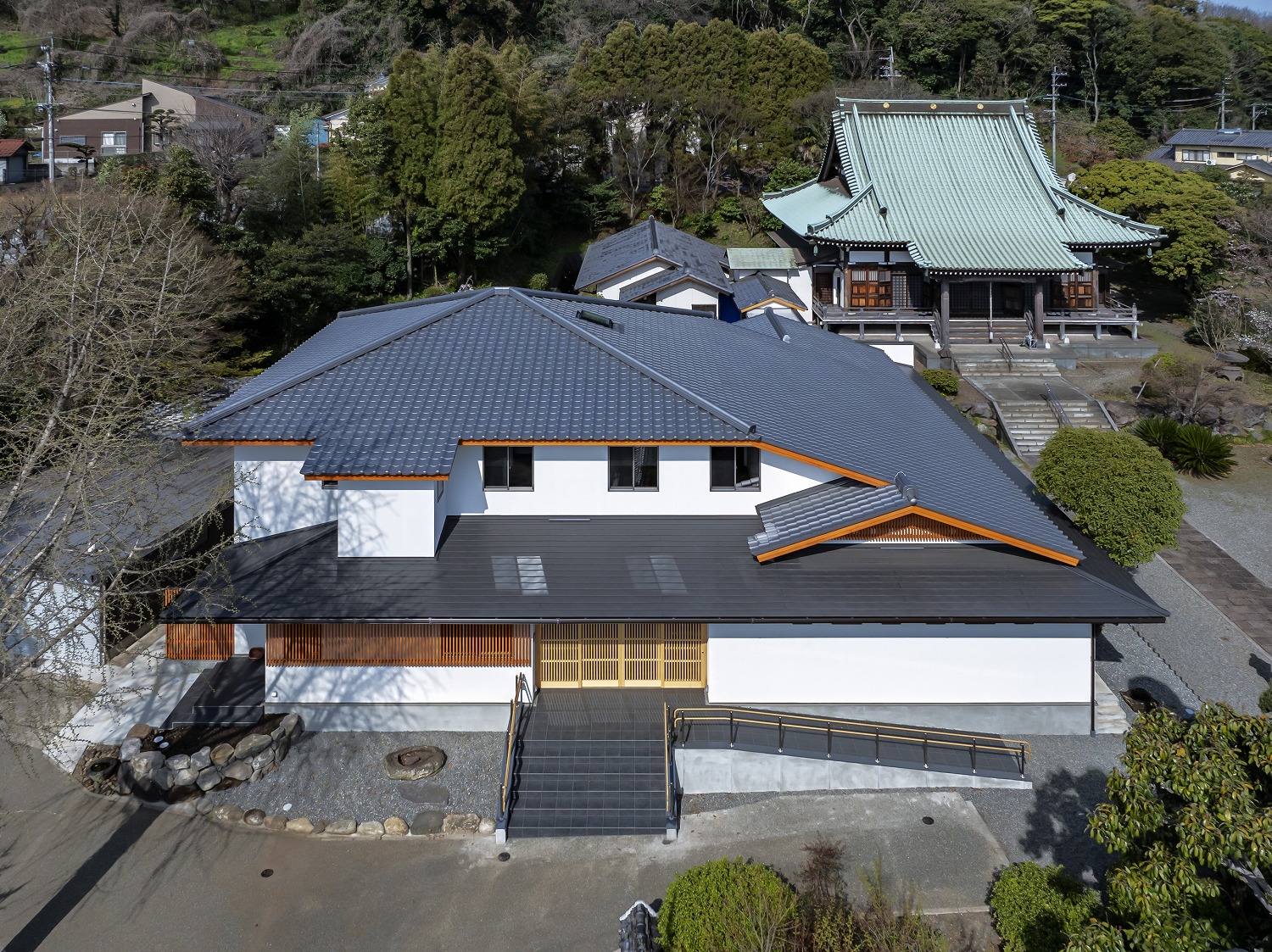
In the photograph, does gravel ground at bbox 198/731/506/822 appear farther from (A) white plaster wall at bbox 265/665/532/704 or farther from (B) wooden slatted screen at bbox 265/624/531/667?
(B) wooden slatted screen at bbox 265/624/531/667

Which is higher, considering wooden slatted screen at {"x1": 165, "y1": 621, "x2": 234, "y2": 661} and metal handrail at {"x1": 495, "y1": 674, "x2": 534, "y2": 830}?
wooden slatted screen at {"x1": 165, "y1": 621, "x2": 234, "y2": 661}

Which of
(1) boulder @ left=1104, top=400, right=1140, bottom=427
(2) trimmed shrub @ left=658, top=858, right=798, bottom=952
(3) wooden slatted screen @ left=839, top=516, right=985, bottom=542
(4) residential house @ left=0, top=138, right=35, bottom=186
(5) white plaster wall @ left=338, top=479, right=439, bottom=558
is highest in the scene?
(4) residential house @ left=0, top=138, right=35, bottom=186

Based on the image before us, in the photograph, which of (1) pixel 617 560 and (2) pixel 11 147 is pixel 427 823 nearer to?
(1) pixel 617 560

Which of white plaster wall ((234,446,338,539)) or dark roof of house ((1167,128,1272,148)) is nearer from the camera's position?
white plaster wall ((234,446,338,539))

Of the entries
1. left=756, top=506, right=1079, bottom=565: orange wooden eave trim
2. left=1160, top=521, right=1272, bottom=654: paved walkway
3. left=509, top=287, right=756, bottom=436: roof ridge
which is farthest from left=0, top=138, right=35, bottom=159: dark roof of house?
left=1160, top=521, right=1272, bottom=654: paved walkway

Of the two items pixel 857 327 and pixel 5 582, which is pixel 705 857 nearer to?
pixel 5 582

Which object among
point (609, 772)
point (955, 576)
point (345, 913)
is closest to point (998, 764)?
point (955, 576)

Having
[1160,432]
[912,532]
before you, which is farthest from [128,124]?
[1160,432]

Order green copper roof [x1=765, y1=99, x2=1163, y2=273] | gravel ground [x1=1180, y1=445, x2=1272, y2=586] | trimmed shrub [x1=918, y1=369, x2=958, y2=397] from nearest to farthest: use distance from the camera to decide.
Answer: gravel ground [x1=1180, y1=445, x2=1272, y2=586] < trimmed shrub [x1=918, y1=369, x2=958, y2=397] < green copper roof [x1=765, y1=99, x2=1163, y2=273]
